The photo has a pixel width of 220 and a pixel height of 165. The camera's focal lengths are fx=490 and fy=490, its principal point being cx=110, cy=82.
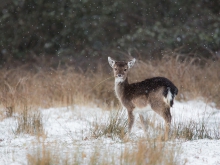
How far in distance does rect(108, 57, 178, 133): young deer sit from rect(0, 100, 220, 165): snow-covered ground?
259 mm

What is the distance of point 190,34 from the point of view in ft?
57.0

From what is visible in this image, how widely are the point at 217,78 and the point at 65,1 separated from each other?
9642 mm

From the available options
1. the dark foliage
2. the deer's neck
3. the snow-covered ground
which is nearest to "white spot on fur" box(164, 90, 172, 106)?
the snow-covered ground

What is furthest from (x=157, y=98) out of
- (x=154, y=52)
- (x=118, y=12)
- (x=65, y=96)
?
(x=118, y=12)

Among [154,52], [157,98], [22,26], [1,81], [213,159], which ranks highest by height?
[22,26]

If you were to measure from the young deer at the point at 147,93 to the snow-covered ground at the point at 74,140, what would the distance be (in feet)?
0.85

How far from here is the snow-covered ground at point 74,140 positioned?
570 centimetres

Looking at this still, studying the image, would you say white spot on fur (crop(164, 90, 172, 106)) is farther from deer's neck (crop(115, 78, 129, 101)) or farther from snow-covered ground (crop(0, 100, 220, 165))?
deer's neck (crop(115, 78, 129, 101))

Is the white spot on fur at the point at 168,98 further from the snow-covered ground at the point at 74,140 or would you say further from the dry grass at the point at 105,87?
the dry grass at the point at 105,87

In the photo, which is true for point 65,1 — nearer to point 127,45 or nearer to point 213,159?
point 127,45

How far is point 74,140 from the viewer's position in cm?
639

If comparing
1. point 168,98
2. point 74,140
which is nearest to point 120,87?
point 168,98

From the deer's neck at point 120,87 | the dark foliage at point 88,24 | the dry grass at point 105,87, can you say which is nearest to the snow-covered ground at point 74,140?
the dry grass at point 105,87

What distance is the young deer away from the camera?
25.1ft
